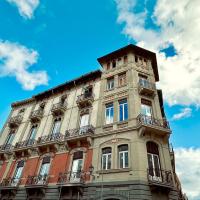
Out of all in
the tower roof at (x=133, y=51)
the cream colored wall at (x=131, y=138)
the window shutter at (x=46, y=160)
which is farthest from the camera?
the tower roof at (x=133, y=51)

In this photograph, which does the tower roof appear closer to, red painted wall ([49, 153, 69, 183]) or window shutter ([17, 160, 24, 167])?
red painted wall ([49, 153, 69, 183])

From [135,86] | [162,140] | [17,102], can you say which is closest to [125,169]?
[162,140]

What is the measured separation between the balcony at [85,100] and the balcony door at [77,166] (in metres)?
5.09

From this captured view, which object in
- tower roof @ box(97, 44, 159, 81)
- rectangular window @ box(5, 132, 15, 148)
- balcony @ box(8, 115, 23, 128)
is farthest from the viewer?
balcony @ box(8, 115, 23, 128)

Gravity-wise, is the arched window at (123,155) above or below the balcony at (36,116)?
below

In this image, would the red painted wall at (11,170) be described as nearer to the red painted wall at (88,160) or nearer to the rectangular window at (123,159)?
the red painted wall at (88,160)

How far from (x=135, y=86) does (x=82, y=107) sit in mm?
5803

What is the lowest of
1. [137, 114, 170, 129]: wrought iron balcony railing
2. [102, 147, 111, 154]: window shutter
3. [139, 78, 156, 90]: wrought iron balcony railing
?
[102, 147, 111, 154]: window shutter

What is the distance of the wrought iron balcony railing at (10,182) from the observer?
634 inches

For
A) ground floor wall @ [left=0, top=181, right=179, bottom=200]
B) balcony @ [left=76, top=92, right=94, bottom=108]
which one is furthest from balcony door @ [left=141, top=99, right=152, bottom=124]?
balcony @ [left=76, top=92, right=94, bottom=108]

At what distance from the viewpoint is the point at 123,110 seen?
623 inches

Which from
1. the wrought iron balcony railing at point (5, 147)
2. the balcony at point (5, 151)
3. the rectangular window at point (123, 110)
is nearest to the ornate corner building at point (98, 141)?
the rectangular window at point (123, 110)

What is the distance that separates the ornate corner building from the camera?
39.4 feet

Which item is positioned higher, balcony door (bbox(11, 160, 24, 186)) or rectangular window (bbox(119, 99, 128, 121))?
rectangular window (bbox(119, 99, 128, 121))
